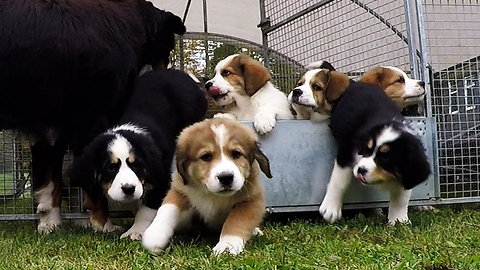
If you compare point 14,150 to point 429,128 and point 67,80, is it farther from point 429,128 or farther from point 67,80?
point 429,128

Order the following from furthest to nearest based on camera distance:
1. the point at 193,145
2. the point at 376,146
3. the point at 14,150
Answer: the point at 14,150, the point at 376,146, the point at 193,145

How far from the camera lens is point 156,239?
144 inches

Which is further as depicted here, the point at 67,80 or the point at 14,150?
the point at 14,150

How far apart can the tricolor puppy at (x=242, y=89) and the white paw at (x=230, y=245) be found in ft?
6.32

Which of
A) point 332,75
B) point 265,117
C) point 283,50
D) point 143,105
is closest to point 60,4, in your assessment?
point 143,105

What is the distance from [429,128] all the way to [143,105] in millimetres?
2372

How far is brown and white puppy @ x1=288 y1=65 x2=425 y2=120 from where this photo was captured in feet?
16.7

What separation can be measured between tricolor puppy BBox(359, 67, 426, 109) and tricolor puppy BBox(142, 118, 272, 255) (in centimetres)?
193

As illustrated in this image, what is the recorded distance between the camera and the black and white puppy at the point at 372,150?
13.7 feet

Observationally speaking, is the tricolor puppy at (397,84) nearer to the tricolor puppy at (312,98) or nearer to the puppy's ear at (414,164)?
the tricolor puppy at (312,98)

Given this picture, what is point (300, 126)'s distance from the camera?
16.7ft

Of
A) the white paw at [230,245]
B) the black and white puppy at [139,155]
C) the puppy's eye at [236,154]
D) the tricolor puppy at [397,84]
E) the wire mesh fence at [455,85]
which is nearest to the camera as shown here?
the white paw at [230,245]

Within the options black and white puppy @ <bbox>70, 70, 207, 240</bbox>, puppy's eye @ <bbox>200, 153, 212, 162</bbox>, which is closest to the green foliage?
black and white puppy @ <bbox>70, 70, 207, 240</bbox>

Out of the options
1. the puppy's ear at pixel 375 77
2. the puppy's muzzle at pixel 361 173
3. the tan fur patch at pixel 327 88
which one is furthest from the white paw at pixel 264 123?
the puppy's ear at pixel 375 77
